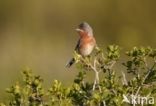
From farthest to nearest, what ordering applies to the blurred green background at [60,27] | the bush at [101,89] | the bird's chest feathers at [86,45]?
the blurred green background at [60,27], the bird's chest feathers at [86,45], the bush at [101,89]

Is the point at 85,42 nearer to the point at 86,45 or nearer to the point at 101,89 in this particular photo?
the point at 86,45

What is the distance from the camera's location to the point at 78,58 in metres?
6.26

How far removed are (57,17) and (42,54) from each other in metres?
1.06

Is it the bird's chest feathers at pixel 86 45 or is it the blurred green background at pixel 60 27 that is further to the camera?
the blurred green background at pixel 60 27

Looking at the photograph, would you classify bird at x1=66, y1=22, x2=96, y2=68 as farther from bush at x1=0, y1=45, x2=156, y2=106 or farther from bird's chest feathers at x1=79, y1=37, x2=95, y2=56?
bush at x1=0, y1=45, x2=156, y2=106

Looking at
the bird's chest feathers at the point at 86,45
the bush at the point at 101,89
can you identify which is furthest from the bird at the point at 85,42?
the bush at the point at 101,89

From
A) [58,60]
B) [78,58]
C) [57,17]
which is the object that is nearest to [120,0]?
[57,17]

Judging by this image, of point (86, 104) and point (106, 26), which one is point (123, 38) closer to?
point (106, 26)

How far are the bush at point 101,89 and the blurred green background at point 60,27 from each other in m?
6.56

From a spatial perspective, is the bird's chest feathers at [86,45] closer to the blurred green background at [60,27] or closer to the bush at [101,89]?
the bush at [101,89]

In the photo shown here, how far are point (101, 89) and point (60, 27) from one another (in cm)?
836

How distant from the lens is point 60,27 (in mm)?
13992

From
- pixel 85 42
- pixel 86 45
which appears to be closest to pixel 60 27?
pixel 85 42

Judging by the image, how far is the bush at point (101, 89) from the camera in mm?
5578
